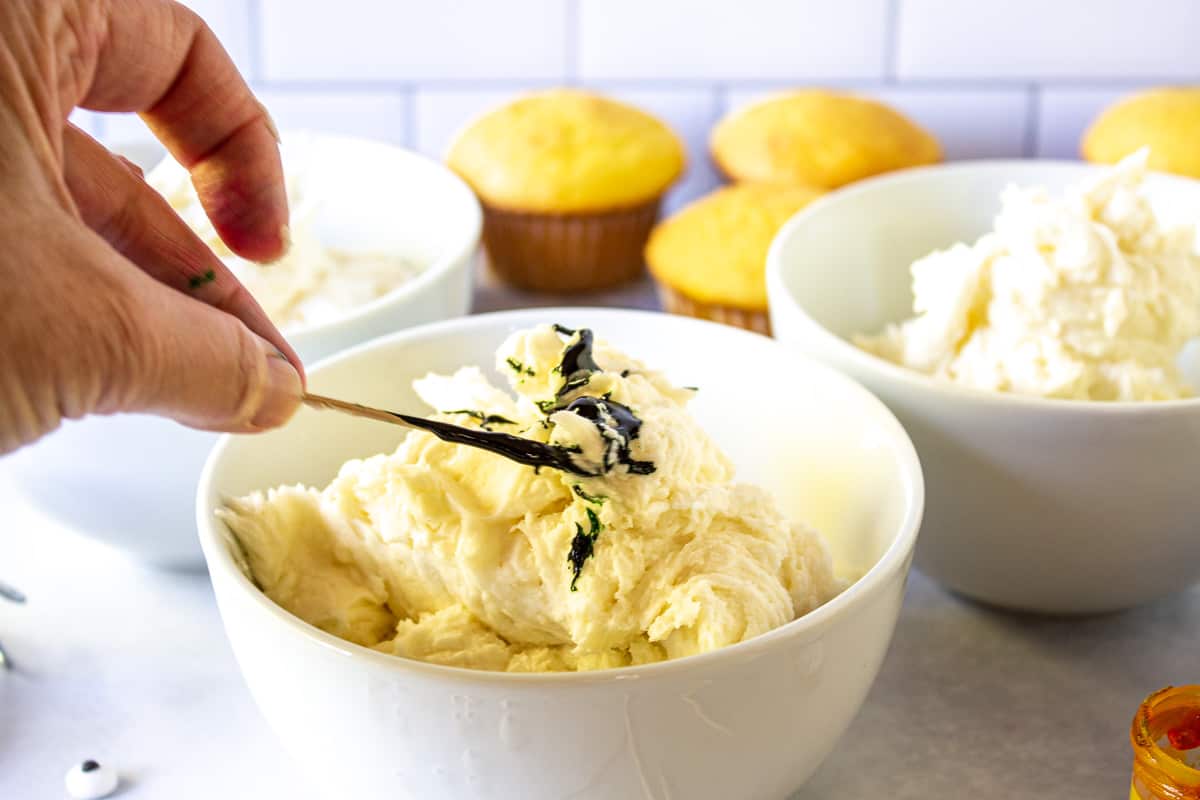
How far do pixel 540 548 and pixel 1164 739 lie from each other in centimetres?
36

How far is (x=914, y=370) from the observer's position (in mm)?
982

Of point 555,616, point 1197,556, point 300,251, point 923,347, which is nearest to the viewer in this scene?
point 555,616

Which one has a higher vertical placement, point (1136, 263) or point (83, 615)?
point (1136, 263)

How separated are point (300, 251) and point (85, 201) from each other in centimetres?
42

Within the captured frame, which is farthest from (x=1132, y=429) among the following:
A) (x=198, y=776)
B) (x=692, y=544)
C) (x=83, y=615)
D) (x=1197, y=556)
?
(x=83, y=615)

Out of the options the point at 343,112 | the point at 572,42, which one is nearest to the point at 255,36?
the point at 343,112

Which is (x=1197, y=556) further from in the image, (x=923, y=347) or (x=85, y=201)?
(x=85, y=201)

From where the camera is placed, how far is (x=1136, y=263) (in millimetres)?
927

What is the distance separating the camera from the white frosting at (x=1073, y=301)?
91 cm

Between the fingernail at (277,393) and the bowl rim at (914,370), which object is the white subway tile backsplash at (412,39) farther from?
the fingernail at (277,393)

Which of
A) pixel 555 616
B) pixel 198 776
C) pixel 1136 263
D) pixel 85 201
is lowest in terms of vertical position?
pixel 198 776

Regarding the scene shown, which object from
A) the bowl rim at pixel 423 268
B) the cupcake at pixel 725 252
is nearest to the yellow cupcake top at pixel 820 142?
the cupcake at pixel 725 252

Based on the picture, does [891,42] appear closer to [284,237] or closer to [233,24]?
[233,24]

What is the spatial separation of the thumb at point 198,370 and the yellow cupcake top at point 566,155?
827 mm
